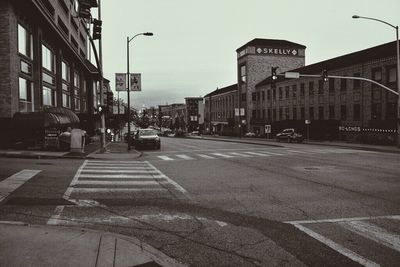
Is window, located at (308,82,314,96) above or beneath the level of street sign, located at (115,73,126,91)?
above

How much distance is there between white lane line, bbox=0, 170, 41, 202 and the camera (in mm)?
10541

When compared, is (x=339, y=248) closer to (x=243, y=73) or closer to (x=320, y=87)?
(x=320, y=87)

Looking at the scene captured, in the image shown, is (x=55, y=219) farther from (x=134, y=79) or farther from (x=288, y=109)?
(x=288, y=109)

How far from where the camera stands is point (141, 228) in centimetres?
729

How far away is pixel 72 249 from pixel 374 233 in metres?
4.91

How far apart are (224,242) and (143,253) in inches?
56.4

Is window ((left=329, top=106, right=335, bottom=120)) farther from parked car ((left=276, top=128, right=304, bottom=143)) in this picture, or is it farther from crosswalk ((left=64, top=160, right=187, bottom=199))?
crosswalk ((left=64, top=160, right=187, bottom=199))

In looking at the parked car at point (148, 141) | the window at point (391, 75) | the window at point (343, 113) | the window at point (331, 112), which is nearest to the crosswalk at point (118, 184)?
the parked car at point (148, 141)

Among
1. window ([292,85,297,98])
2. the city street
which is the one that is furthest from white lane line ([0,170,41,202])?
window ([292,85,297,98])

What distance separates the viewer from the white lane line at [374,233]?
6379 mm

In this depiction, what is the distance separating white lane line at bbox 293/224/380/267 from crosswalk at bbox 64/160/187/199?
475cm

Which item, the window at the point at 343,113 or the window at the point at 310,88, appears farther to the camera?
the window at the point at 310,88

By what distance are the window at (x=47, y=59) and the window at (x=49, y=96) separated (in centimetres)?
196

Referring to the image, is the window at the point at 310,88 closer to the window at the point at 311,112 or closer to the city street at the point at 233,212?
the window at the point at 311,112
